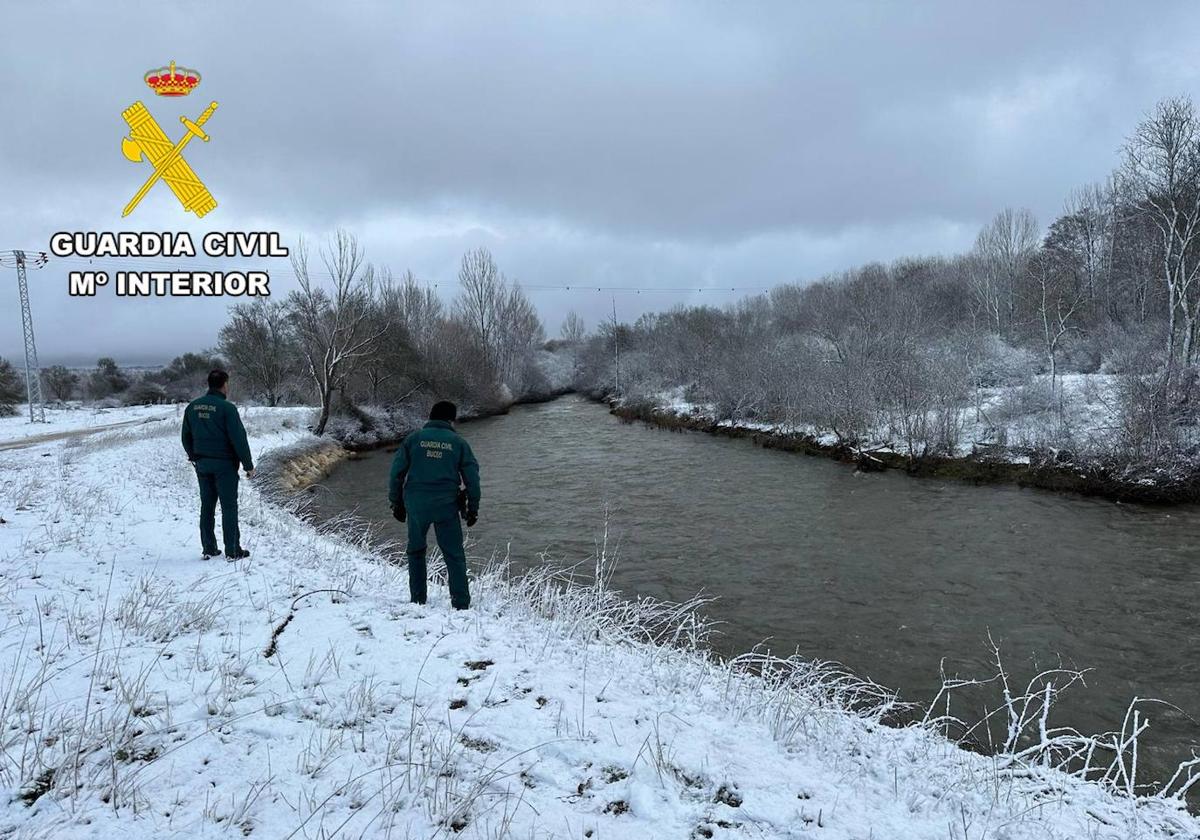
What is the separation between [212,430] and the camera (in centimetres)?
696

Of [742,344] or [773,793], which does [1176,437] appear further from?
[742,344]

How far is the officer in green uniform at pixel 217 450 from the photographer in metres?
6.94

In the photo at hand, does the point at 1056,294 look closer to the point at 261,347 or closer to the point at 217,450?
the point at 217,450

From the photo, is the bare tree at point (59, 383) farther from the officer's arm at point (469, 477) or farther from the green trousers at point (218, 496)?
the officer's arm at point (469, 477)

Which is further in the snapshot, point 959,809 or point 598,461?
point 598,461

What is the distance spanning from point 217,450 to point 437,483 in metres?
3.17

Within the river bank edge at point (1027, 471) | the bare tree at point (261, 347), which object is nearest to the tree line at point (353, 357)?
the bare tree at point (261, 347)

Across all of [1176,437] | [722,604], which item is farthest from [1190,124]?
[722,604]

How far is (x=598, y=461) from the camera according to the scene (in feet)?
77.3

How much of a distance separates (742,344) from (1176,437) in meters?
26.3

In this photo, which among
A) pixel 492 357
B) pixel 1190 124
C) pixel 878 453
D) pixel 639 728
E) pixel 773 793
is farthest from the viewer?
pixel 492 357

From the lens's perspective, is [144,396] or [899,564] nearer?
[899,564]

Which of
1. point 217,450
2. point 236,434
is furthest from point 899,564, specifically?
point 217,450

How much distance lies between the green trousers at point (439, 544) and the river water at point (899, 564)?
3926 mm
